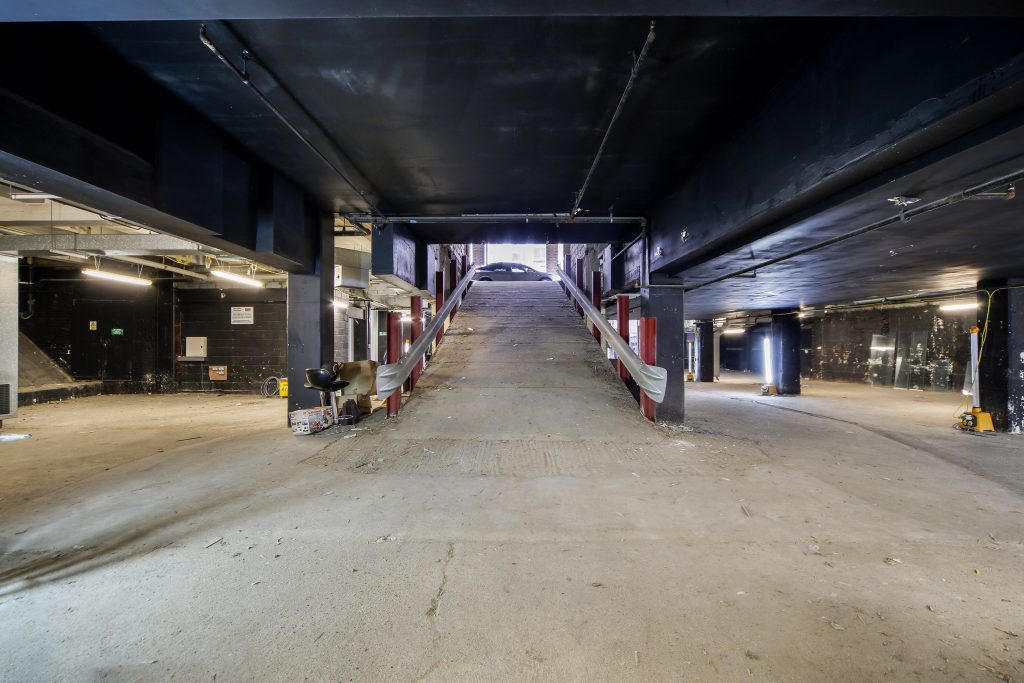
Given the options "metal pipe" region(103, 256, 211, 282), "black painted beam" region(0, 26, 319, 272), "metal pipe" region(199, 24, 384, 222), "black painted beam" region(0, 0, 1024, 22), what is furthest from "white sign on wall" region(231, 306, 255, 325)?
"black painted beam" region(0, 0, 1024, 22)

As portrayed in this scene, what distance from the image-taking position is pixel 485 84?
3586 mm

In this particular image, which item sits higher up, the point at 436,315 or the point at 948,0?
the point at 948,0

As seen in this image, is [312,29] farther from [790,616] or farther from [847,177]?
[790,616]

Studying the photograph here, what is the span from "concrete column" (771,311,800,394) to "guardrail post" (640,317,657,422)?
28.9 ft

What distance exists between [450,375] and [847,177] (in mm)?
5953

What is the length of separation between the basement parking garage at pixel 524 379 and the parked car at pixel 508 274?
6.22 meters

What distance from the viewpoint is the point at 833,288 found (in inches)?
324

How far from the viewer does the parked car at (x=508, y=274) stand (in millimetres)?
14336

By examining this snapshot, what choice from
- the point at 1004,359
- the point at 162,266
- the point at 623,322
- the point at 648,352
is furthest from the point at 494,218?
the point at 1004,359

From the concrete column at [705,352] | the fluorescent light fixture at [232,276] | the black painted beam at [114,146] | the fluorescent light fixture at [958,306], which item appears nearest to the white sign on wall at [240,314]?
the fluorescent light fixture at [232,276]

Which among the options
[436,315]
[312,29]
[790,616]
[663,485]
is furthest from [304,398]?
[790,616]

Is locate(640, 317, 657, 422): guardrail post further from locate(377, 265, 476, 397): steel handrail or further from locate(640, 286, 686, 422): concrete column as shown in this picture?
locate(377, 265, 476, 397): steel handrail

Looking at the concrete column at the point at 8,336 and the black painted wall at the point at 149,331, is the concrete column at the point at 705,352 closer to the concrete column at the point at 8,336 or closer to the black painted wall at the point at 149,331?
the black painted wall at the point at 149,331

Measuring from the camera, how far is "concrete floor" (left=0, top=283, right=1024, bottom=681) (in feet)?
5.78
